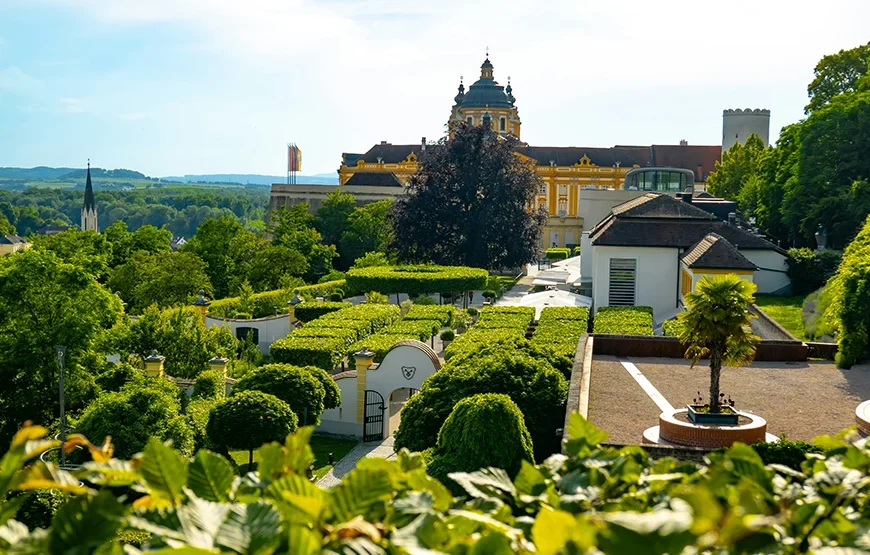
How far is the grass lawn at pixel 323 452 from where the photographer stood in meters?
21.7

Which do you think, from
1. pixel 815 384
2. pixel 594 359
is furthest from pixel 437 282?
pixel 815 384

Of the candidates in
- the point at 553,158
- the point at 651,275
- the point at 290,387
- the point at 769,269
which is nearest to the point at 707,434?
the point at 290,387

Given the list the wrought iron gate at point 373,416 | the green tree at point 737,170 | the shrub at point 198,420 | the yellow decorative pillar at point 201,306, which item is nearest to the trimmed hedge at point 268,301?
the yellow decorative pillar at point 201,306

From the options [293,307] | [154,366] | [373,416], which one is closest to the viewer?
[154,366]

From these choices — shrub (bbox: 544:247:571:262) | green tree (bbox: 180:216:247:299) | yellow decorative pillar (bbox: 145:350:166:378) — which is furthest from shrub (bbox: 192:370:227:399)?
shrub (bbox: 544:247:571:262)

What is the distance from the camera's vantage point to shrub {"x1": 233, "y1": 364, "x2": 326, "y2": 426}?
21.6 metres

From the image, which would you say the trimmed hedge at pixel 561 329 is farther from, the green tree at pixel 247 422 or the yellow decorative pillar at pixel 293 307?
the yellow decorative pillar at pixel 293 307

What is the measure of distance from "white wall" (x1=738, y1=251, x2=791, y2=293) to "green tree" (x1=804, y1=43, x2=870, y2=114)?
18191mm

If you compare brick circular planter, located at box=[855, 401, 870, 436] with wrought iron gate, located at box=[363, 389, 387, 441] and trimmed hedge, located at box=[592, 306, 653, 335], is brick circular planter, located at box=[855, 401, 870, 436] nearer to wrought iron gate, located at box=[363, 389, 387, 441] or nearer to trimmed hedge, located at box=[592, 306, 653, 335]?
trimmed hedge, located at box=[592, 306, 653, 335]

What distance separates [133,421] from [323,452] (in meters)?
6.74

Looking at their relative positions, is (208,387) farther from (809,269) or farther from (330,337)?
(809,269)

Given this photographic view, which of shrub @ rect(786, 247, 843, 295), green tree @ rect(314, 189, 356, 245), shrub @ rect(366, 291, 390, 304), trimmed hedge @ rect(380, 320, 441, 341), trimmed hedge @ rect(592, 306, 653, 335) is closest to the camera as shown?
trimmed hedge @ rect(592, 306, 653, 335)

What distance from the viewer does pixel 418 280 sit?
41.4 m

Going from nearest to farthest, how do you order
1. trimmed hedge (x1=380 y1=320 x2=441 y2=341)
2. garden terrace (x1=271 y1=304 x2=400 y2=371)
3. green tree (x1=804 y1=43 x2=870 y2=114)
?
garden terrace (x1=271 y1=304 x2=400 y2=371) → trimmed hedge (x1=380 y1=320 x2=441 y2=341) → green tree (x1=804 y1=43 x2=870 y2=114)
